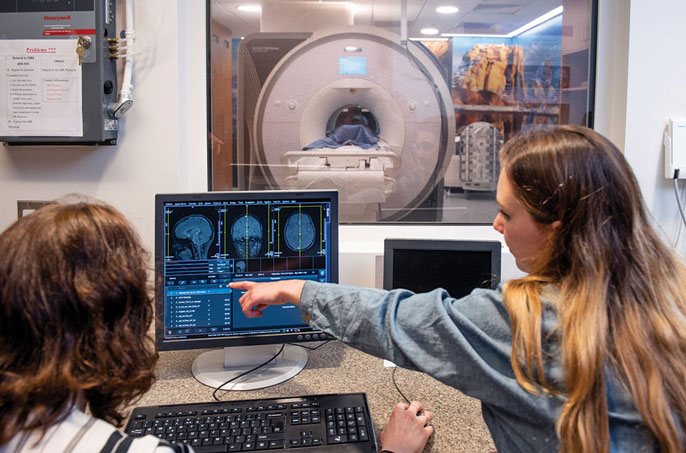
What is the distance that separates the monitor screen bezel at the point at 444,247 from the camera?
137cm

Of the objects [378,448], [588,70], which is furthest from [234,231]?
[588,70]

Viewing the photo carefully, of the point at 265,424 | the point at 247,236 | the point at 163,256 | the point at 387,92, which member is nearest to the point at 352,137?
the point at 387,92

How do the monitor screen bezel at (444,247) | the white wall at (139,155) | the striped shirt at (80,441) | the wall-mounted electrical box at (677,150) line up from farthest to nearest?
the wall-mounted electrical box at (677,150) < the white wall at (139,155) < the monitor screen bezel at (444,247) < the striped shirt at (80,441)

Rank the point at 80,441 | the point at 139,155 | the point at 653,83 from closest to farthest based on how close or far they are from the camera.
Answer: the point at 80,441 < the point at 139,155 < the point at 653,83

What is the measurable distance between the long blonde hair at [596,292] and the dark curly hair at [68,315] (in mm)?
527

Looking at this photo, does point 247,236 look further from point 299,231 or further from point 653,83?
point 653,83

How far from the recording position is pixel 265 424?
0.99m

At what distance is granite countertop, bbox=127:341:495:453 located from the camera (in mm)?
1028

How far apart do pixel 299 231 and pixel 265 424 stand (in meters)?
0.47

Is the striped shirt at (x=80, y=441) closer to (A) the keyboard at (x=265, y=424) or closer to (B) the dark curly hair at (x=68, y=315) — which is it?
(B) the dark curly hair at (x=68, y=315)

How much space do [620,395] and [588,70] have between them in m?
1.39

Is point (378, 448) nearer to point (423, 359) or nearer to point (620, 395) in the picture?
point (423, 359)

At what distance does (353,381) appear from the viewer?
125cm

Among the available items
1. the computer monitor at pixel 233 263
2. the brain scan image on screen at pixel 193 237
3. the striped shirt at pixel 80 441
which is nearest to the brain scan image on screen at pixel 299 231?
the computer monitor at pixel 233 263
